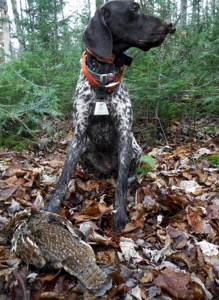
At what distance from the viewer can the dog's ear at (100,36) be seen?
148 inches

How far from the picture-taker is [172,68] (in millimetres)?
5773

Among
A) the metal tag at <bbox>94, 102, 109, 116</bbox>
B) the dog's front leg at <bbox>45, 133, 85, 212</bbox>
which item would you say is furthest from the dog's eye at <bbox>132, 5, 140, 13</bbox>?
the dog's front leg at <bbox>45, 133, 85, 212</bbox>

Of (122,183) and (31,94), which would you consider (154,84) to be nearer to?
(31,94)

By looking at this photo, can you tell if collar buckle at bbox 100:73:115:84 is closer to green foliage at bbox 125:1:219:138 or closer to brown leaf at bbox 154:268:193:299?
green foliage at bbox 125:1:219:138

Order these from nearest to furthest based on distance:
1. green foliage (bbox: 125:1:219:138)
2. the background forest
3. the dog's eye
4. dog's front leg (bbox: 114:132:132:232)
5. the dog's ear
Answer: dog's front leg (bbox: 114:132:132:232)
the dog's ear
the dog's eye
the background forest
green foliage (bbox: 125:1:219:138)

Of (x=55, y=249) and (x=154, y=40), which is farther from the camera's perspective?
(x=154, y=40)

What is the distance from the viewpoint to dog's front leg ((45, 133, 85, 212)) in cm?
361

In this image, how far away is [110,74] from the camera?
386cm

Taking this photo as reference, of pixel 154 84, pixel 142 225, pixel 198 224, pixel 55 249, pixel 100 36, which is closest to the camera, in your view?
pixel 55 249

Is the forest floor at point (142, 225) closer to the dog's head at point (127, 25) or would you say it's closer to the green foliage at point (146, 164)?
the green foliage at point (146, 164)

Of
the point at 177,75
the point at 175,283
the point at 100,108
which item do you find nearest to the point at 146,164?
the point at 100,108

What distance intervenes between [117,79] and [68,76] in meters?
2.98

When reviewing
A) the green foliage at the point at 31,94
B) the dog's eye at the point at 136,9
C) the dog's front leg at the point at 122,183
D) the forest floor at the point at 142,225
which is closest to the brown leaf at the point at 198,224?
the forest floor at the point at 142,225

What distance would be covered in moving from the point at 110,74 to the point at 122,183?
3.86 feet
